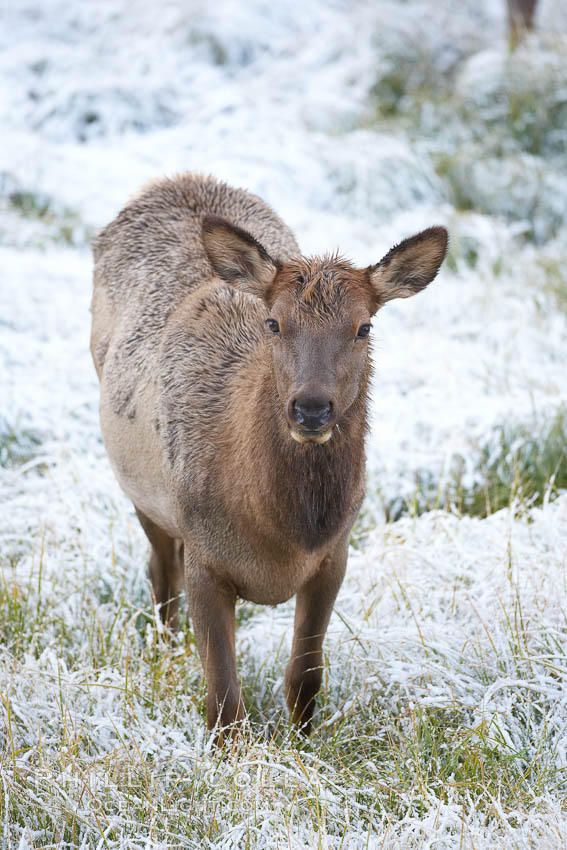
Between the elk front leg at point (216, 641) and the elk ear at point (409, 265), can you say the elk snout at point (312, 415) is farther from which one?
the elk front leg at point (216, 641)

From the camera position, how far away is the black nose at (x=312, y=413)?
325 cm

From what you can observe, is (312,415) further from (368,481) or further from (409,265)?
(368,481)

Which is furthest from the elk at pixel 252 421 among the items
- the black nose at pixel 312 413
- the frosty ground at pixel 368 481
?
the frosty ground at pixel 368 481

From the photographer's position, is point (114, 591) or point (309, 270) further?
point (114, 591)

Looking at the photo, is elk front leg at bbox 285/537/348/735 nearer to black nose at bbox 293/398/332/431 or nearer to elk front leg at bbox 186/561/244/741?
elk front leg at bbox 186/561/244/741

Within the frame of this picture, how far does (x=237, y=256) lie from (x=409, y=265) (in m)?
0.68

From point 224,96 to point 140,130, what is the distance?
1.16 m

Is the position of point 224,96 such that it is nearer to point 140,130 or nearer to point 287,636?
point 140,130

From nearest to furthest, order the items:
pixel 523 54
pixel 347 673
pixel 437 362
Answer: pixel 347 673, pixel 437 362, pixel 523 54

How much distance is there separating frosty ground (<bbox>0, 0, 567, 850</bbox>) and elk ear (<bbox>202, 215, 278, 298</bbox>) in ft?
5.12

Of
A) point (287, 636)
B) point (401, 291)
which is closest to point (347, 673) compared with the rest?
point (287, 636)

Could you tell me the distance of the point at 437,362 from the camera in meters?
7.43

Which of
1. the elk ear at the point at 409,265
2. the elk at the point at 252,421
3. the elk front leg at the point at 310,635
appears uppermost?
the elk ear at the point at 409,265

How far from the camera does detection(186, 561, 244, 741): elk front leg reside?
389cm
